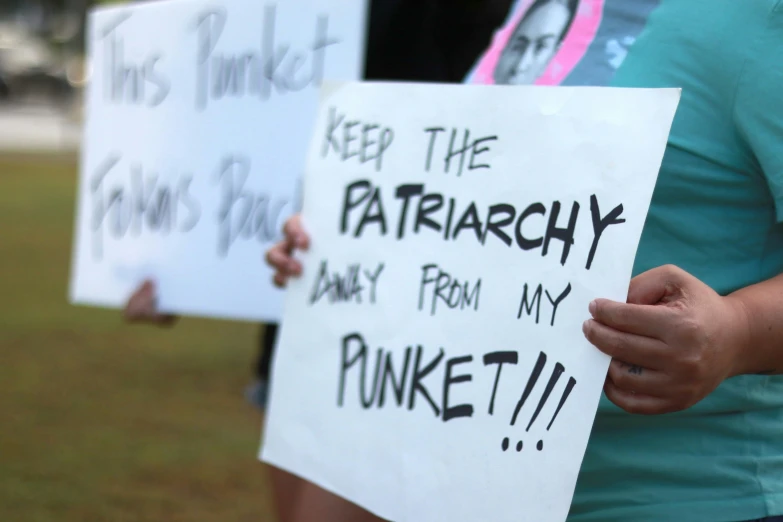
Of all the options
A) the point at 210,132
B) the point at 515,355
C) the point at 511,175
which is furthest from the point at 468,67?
the point at 515,355

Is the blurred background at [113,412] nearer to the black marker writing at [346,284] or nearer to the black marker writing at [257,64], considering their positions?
the black marker writing at [257,64]

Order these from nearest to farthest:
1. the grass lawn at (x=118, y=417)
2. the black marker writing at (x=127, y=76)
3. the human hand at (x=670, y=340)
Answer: the human hand at (x=670, y=340) < the black marker writing at (x=127, y=76) < the grass lawn at (x=118, y=417)

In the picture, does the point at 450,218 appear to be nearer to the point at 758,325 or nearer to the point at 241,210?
the point at 758,325

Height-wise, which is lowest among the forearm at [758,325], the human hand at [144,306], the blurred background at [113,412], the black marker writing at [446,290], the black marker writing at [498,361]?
the blurred background at [113,412]

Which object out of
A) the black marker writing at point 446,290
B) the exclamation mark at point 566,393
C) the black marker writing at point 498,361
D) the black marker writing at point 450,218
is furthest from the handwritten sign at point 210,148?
the exclamation mark at point 566,393

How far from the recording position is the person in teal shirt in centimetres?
102

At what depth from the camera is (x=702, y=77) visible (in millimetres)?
1091

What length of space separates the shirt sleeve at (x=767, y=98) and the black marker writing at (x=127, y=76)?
1.62 meters

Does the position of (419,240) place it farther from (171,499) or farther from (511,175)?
(171,499)

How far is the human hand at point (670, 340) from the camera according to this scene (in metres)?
0.97

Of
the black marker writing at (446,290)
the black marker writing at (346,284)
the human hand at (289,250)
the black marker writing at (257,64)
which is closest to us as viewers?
the black marker writing at (446,290)

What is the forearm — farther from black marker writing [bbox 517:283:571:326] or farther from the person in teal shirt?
black marker writing [bbox 517:283:571:326]

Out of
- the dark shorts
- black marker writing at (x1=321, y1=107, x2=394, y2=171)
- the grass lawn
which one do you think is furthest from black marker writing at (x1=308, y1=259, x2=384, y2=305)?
the grass lawn

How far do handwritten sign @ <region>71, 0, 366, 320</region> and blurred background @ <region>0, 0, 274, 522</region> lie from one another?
1.21 meters
